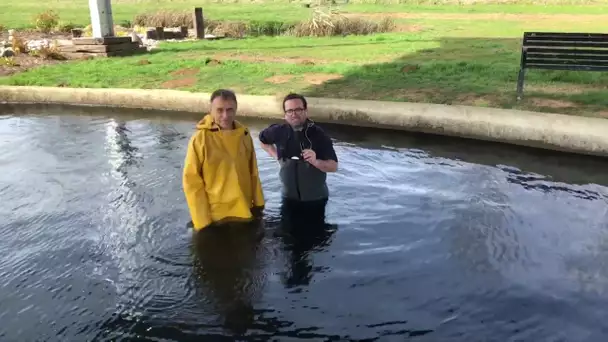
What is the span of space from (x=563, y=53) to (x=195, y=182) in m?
7.58

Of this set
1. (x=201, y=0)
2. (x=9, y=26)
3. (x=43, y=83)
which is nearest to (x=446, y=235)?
(x=43, y=83)

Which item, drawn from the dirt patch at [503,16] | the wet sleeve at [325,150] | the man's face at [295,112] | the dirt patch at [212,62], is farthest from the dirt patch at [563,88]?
the dirt patch at [503,16]

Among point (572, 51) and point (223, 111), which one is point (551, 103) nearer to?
point (572, 51)

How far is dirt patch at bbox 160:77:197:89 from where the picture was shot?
1330cm

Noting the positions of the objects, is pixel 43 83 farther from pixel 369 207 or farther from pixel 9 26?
pixel 9 26

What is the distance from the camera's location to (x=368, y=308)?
15.2 feet

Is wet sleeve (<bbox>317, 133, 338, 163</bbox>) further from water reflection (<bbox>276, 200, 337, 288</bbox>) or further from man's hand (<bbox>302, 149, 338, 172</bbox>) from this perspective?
water reflection (<bbox>276, 200, 337, 288</bbox>)

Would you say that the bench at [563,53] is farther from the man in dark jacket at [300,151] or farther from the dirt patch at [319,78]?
the man in dark jacket at [300,151]

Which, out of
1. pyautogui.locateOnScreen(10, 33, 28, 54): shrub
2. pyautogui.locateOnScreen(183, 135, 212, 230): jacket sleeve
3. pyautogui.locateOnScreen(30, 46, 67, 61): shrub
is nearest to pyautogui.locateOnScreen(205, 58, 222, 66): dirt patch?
pyautogui.locateOnScreen(30, 46, 67, 61): shrub

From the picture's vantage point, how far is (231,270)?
5.24 metres

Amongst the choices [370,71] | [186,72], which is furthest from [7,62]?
[370,71]

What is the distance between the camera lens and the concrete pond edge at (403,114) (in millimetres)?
8531

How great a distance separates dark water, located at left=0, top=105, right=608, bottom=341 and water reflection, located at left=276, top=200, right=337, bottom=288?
0.09 ft

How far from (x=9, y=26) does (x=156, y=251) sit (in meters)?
25.2
